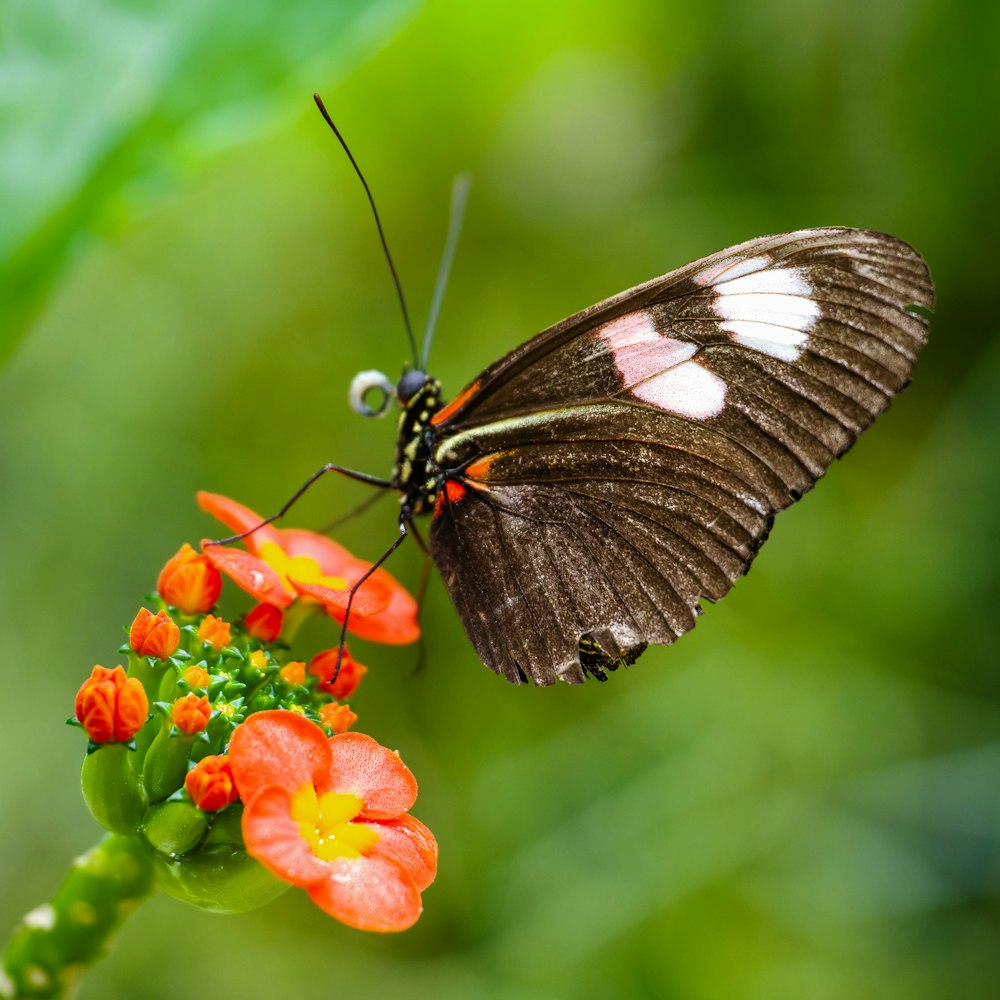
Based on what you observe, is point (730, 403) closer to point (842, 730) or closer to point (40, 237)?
point (40, 237)

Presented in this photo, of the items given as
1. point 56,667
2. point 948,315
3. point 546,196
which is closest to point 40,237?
point 56,667

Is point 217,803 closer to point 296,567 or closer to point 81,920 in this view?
point 81,920

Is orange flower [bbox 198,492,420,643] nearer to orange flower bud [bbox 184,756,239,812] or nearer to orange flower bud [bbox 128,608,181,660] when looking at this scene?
orange flower bud [bbox 128,608,181,660]

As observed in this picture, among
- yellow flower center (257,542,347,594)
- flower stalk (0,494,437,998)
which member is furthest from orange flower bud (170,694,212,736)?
yellow flower center (257,542,347,594)

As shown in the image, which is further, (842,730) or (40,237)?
(842,730)

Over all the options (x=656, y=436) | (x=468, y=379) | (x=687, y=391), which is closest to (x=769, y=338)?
(x=687, y=391)

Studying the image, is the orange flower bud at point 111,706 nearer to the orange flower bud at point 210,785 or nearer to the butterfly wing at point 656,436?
Answer: the orange flower bud at point 210,785
